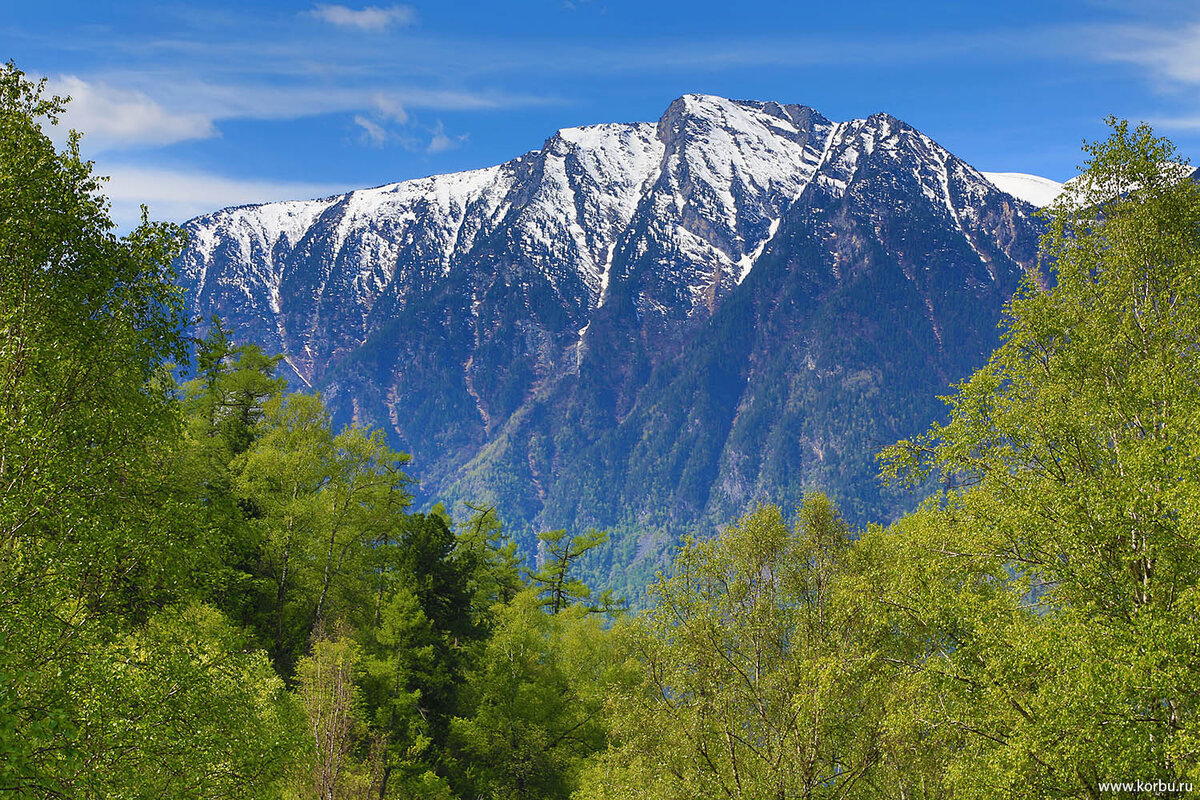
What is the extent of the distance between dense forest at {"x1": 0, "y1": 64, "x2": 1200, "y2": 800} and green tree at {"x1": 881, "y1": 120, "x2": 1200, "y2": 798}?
0.27 ft

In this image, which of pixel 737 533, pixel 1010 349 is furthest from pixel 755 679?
pixel 1010 349

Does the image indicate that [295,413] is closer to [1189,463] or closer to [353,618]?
[353,618]

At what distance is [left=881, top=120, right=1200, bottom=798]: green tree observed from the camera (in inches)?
595

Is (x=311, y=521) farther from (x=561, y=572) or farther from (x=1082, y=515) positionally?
(x=1082, y=515)

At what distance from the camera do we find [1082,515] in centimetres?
1733

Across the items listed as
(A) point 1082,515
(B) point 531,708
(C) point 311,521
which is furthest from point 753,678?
(C) point 311,521

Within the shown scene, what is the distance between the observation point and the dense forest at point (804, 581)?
46.4ft

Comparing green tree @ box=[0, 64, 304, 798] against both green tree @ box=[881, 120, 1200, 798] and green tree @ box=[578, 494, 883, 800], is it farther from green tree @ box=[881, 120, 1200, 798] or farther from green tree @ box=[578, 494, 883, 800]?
green tree @ box=[881, 120, 1200, 798]

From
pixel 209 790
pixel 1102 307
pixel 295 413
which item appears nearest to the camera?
pixel 209 790

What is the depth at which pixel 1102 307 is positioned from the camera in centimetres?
2008

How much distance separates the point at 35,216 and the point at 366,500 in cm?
3681

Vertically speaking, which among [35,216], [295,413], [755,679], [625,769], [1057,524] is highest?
[295,413]

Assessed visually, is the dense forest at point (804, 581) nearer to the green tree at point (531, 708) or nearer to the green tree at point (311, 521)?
the green tree at point (311, 521)

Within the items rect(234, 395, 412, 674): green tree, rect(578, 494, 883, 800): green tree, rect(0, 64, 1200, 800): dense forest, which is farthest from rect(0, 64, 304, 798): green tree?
rect(234, 395, 412, 674): green tree
